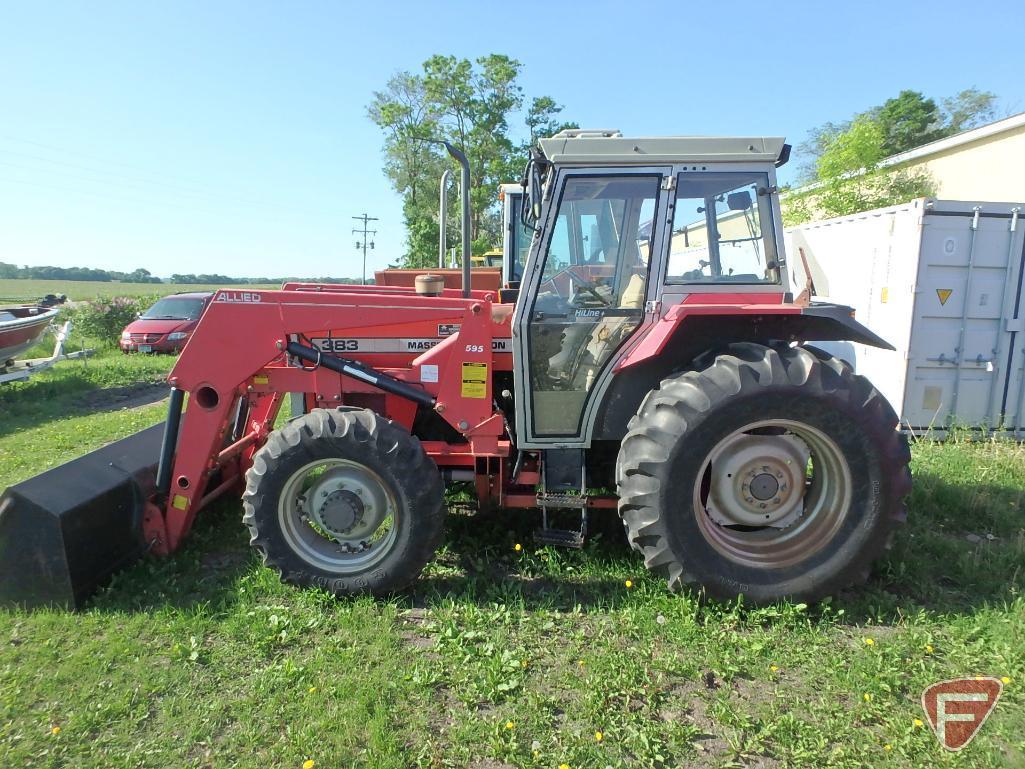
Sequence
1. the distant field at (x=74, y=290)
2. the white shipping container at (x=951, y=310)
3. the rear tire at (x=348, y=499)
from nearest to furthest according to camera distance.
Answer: the rear tire at (x=348, y=499)
the white shipping container at (x=951, y=310)
the distant field at (x=74, y=290)

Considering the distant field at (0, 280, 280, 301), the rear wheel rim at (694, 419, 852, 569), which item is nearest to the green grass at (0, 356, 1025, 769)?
the rear wheel rim at (694, 419, 852, 569)

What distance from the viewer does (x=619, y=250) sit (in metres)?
3.43

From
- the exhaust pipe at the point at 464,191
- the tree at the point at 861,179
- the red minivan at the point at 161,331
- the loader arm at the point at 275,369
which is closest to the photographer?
the exhaust pipe at the point at 464,191

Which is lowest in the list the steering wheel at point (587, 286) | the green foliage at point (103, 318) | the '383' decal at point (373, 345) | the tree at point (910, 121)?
the green foliage at point (103, 318)

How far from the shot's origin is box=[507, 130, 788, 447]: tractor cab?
330 centimetres

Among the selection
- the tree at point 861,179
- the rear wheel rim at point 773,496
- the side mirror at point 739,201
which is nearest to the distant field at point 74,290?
the tree at point 861,179

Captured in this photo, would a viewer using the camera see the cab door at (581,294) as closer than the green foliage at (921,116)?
Yes

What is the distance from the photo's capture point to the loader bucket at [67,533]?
3066mm

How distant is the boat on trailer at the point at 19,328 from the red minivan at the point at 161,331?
9.19 ft

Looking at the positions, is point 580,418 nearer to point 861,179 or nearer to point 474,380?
point 474,380

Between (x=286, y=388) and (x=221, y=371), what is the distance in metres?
0.38

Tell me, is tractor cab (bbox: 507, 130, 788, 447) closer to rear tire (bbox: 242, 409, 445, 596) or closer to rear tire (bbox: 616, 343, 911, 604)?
rear tire (bbox: 616, 343, 911, 604)

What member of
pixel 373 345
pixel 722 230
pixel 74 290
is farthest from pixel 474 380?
pixel 74 290

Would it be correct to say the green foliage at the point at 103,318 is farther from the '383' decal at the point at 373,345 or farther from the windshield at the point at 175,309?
the '383' decal at the point at 373,345
